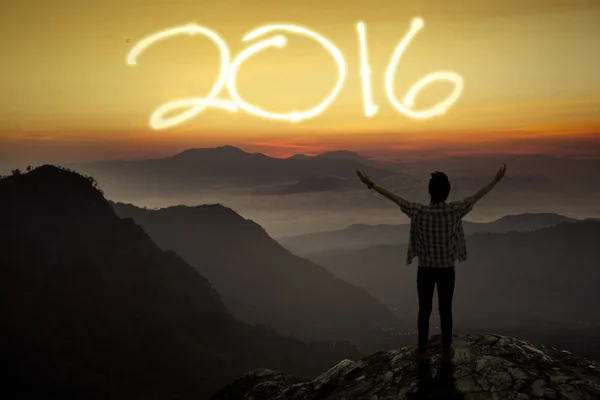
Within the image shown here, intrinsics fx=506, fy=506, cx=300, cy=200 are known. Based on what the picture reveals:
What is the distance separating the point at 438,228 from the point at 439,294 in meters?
1.38

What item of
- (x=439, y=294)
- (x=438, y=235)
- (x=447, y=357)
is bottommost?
(x=447, y=357)

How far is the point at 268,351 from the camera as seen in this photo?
169250mm

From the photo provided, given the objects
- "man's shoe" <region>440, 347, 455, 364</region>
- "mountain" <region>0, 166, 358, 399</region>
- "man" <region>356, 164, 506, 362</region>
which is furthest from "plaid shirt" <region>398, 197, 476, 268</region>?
"mountain" <region>0, 166, 358, 399</region>

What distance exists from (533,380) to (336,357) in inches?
7260

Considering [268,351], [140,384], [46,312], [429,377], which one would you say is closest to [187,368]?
[140,384]

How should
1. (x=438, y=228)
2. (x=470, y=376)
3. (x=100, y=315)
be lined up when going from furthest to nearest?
1. (x=100, y=315)
2. (x=470, y=376)
3. (x=438, y=228)

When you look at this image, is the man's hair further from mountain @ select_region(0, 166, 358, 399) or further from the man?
mountain @ select_region(0, 166, 358, 399)

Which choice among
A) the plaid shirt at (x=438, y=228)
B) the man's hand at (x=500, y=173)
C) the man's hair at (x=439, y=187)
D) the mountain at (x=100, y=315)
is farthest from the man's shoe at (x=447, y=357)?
the mountain at (x=100, y=315)

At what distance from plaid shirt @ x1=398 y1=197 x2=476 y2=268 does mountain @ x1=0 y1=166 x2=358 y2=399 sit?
12693cm

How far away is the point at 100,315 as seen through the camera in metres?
156

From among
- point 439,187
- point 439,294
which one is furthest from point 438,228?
point 439,294

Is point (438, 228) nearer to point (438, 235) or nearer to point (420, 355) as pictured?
point (438, 235)

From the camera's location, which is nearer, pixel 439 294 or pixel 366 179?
pixel 439 294

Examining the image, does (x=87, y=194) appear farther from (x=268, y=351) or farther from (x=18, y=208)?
(x=268, y=351)
